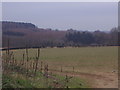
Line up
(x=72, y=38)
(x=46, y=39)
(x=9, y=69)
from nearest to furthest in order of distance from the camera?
(x=9, y=69) → (x=46, y=39) → (x=72, y=38)

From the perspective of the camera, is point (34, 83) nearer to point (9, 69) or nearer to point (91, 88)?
point (9, 69)

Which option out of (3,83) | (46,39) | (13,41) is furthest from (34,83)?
(46,39)

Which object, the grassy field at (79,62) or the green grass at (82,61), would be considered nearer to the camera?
the grassy field at (79,62)

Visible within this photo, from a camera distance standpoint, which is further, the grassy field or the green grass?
the green grass

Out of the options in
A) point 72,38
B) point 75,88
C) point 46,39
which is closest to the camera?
point 75,88

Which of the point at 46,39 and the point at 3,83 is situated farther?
the point at 46,39

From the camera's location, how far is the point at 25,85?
A: 7.40m

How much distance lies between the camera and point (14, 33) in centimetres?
5791

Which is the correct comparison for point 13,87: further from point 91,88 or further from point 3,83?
point 91,88

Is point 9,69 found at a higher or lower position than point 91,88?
higher

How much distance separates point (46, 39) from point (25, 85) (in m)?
60.7

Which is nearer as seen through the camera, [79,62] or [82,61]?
[79,62]

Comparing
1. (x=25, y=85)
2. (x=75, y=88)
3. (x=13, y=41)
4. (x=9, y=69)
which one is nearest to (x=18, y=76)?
(x=9, y=69)

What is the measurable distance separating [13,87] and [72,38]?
249ft
